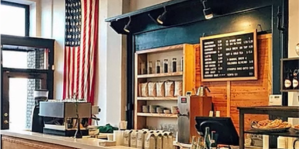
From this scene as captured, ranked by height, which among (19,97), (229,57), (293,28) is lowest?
(19,97)

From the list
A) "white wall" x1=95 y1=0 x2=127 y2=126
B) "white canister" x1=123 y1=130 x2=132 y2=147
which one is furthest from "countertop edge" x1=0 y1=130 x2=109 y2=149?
"white wall" x1=95 y1=0 x2=127 y2=126

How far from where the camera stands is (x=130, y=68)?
6.41 meters

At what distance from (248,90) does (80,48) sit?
3802 millimetres

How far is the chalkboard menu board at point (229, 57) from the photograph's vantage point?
Result: 4.59 m

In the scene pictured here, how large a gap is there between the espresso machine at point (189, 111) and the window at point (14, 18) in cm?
488

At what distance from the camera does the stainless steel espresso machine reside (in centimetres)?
395

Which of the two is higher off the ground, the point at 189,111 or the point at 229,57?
the point at 229,57

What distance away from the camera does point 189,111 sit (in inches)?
190

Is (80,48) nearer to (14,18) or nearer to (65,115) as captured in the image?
(14,18)

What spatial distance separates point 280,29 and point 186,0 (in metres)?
1.30

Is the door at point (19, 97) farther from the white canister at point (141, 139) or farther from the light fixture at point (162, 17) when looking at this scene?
the white canister at point (141, 139)

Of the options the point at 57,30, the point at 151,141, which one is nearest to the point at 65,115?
the point at 151,141

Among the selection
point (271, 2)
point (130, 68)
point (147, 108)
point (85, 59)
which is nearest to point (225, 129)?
point (271, 2)

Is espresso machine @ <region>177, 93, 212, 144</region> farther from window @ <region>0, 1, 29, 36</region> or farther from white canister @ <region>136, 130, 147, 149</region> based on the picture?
window @ <region>0, 1, 29, 36</region>
